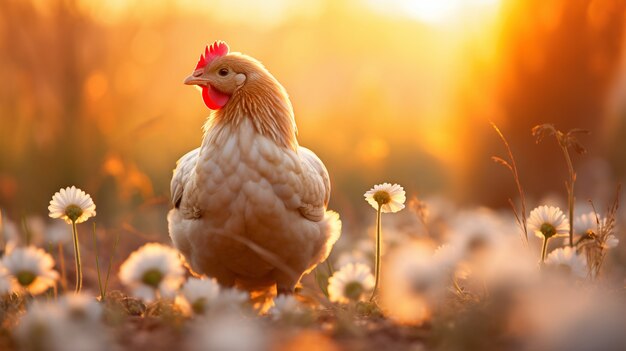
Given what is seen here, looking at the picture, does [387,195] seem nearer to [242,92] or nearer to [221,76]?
[242,92]

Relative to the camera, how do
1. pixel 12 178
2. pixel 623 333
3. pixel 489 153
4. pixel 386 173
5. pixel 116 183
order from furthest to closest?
1. pixel 386 173
2. pixel 489 153
3. pixel 116 183
4. pixel 12 178
5. pixel 623 333

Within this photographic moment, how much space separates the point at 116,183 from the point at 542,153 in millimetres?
4677

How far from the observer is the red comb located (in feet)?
10.1

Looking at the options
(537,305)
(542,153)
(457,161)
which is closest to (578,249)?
(537,305)

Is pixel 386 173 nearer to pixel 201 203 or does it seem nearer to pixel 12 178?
pixel 12 178

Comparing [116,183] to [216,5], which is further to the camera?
[216,5]

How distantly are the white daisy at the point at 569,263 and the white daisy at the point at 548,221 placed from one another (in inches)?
3.7

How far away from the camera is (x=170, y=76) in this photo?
9.07 m

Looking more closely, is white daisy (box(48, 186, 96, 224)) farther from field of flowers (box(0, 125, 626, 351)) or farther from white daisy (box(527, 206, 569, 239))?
white daisy (box(527, 206, 569, 239))

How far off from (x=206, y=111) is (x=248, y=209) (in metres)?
6.52

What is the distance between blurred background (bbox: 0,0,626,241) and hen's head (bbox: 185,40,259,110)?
231cm

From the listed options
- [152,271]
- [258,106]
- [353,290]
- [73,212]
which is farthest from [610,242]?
[73,212]

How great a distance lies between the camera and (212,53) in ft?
10.2

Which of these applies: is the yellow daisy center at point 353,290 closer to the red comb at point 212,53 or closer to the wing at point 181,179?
the wing at point 181,179
